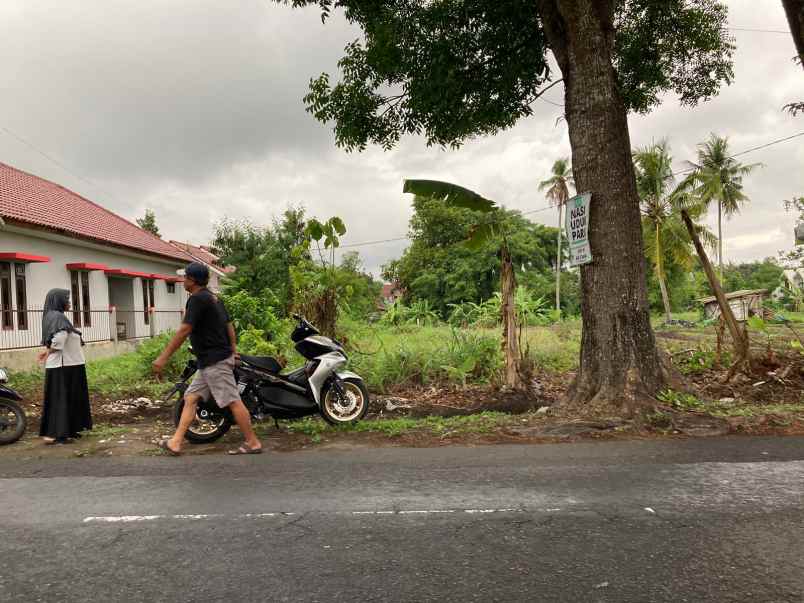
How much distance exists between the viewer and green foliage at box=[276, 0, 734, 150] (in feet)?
31.5

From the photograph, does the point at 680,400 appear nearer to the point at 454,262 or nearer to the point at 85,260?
the point at 85,260

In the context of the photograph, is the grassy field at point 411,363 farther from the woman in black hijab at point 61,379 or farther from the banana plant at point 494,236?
the woman in black hijab at point 61,379

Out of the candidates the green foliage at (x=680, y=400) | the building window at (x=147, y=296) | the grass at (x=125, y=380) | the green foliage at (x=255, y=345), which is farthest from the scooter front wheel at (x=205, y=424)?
the building window at (x=147, y=296)

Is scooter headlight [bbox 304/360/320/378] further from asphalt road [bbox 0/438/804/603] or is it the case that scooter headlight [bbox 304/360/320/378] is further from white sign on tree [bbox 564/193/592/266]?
white sign on tree [bbox 564/193/592/266]

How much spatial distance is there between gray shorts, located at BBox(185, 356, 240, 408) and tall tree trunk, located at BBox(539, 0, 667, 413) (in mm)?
4107

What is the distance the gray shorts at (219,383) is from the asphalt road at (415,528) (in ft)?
2.07

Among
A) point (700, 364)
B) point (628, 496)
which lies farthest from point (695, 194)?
point (628, 496)

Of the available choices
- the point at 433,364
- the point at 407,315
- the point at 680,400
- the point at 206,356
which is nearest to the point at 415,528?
the point at 206,356

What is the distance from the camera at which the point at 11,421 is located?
6906 millimetres

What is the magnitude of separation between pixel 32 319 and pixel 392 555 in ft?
54.2

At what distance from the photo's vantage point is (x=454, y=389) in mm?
9734

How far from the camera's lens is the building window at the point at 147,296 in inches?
971

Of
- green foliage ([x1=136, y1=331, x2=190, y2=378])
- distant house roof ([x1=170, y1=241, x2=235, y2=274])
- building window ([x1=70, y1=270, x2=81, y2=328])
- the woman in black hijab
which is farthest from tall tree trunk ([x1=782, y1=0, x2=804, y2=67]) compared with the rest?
distant house roof ([x1=170, y1=241, x2=235, y2=274])

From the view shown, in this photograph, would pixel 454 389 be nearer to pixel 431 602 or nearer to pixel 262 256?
pixel 431 602
